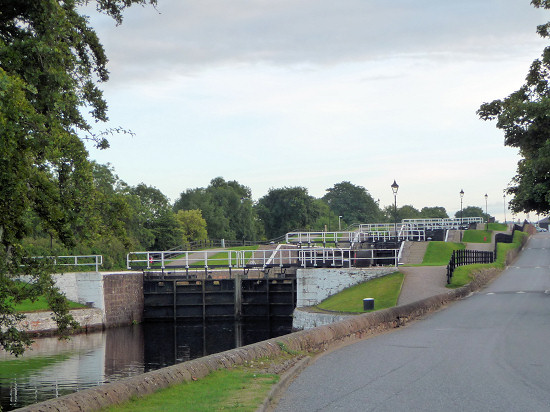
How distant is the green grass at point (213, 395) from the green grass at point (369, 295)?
53.3 ft

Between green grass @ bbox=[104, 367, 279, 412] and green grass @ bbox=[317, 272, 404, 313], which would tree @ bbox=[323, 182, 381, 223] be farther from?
green grass @ bbox=[104, 367, 279, 412]

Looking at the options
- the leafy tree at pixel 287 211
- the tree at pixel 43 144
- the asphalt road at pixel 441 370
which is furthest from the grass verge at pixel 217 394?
the leafy tree at pixel 287 211

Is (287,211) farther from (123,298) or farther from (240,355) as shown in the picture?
(240,355)

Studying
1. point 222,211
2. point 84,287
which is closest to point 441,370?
point 84,287

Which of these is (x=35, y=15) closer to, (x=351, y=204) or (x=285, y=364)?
(x=285, y=364)

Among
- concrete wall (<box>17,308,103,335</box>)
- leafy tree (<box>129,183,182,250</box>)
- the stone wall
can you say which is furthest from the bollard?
leafy tree (<box>129,183,182,250</box>)

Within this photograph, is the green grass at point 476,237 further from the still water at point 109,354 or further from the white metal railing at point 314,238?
the still water at point 109,354

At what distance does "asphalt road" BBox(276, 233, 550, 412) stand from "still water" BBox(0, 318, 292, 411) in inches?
400

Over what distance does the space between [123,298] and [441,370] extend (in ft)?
103

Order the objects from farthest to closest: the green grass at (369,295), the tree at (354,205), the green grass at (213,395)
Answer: the tree at (354,205) → the green grass at (369,295) → the green grass at (213,395)

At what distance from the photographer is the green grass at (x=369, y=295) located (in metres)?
27.2

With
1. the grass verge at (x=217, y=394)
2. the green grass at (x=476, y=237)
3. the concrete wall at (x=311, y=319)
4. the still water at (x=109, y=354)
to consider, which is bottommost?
the still water at (x=109, y=354)

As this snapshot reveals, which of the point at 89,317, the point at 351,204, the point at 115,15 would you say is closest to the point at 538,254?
the point at 89,317

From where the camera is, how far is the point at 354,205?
562 ft
